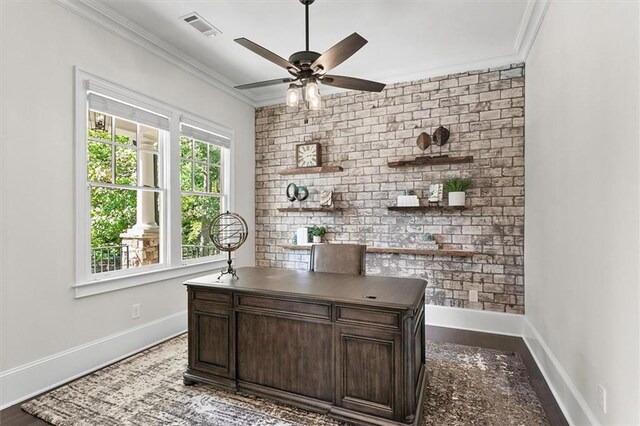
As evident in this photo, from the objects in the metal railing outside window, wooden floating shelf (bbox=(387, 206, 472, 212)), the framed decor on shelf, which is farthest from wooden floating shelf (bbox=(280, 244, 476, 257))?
the metal railing outside window

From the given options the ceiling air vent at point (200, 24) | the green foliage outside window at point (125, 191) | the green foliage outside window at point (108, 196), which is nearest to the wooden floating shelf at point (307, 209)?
the green foliage outside window at point (125, 191)

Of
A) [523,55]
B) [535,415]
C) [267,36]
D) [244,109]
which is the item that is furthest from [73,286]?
[523,55]

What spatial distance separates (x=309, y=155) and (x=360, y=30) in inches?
71.2

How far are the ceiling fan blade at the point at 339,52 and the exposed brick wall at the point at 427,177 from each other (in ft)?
6.68

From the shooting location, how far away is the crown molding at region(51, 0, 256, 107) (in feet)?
9.01

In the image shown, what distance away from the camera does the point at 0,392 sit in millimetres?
2219

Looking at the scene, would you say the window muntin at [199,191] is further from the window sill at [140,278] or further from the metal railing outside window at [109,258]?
the metal railing outside window at [109,258]

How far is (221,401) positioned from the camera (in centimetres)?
230

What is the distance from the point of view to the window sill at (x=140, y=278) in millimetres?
2787

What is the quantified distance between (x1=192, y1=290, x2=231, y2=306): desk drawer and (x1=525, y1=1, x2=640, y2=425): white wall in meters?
2.21

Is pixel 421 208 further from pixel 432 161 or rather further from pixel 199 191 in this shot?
pixel 199 191

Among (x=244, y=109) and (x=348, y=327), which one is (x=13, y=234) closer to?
(x=348, y=327)

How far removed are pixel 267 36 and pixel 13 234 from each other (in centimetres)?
274

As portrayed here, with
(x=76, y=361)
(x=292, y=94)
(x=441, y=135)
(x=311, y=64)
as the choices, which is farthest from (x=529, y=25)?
(x=76, y=361)
